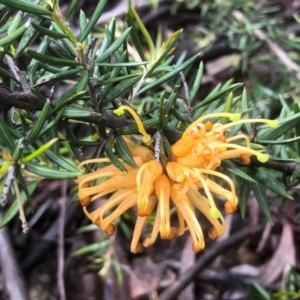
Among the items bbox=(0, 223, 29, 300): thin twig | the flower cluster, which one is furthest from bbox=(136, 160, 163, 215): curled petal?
bbox=(0, 223, 29, 300): thin twig

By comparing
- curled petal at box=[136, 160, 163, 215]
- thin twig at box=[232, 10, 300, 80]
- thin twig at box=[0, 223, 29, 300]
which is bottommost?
thin twig at box=[0, 223, 29, 300]

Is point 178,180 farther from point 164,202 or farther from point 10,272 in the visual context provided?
point 10,272

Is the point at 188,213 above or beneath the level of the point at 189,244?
above

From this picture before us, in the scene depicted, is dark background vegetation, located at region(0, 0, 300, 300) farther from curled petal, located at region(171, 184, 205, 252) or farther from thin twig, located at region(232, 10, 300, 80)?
curled petal, located at region(171, 184, 205, 252)

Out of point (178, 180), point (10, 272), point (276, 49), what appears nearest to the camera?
point (178, 180)

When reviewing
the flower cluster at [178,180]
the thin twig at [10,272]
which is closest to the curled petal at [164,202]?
the flower cluster at [178,180]

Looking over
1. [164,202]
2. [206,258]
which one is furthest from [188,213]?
[206,258]

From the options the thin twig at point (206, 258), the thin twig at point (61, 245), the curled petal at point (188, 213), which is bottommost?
the thin twig at point (206, 258)

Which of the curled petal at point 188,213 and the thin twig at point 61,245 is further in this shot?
the thin twig at point 61,245

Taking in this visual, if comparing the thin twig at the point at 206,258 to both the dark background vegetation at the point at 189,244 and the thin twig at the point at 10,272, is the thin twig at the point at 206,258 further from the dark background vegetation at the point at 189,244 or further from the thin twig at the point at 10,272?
the thin twig at the point at 10,272
